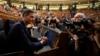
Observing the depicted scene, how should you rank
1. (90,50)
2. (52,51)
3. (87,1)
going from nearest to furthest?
(52,51), (90,50), (87,1)

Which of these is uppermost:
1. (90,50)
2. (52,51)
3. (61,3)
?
(52,51)

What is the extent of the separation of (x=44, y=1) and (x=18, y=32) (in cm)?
2563

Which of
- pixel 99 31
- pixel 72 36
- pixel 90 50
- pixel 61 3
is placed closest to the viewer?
pixel 99 31

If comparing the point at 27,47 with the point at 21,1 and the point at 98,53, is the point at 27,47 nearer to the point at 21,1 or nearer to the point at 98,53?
the point at 98,53

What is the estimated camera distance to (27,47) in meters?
2.33

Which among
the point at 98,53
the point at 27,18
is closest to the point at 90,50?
the point at 98,53

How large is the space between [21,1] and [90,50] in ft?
83.1

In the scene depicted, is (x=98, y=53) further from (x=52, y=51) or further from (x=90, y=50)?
(x=52, y=51)

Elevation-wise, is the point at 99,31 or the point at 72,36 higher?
the point at 99,31

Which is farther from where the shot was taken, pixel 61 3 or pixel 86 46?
pixel 61 3

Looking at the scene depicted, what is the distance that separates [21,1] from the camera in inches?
1084

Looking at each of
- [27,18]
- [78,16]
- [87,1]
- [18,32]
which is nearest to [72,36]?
[78,16]

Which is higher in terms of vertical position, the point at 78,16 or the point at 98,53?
the point at 78,16

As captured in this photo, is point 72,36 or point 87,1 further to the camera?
point 87,1
